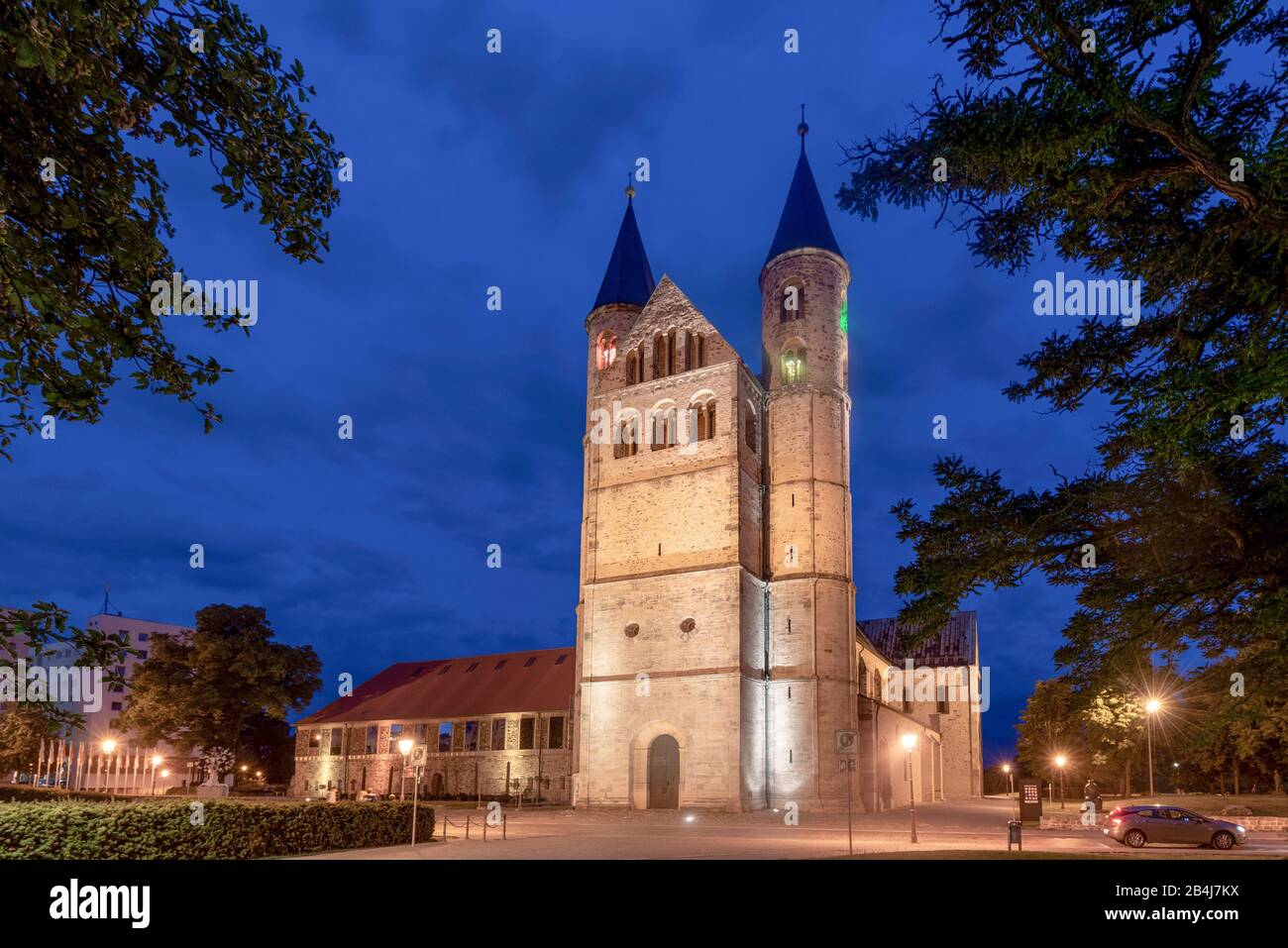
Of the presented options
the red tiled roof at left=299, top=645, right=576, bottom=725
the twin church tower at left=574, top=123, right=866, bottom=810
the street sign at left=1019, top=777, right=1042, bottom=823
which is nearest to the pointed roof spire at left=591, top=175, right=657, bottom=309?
the twin church tower at left=574, top=123, right=866, bottom=810

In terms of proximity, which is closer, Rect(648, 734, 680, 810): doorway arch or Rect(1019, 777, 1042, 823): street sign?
Rect(1019, 777, 1042, 823): street sign

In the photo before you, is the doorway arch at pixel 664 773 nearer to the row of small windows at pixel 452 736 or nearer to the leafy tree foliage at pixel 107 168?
the row of small windows at pixel 452 736

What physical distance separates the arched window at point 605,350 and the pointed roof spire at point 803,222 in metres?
8.87

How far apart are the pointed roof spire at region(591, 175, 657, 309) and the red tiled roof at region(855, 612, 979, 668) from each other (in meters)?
36.2

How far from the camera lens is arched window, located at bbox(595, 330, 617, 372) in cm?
4700

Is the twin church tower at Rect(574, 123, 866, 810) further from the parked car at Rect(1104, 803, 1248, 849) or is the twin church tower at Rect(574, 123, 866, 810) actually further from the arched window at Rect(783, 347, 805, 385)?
the parked car at Rect(1104, 803, 1248, 849)

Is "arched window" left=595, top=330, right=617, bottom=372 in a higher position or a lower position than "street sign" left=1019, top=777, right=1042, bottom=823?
higher

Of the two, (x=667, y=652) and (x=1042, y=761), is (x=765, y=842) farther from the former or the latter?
(x=1042, y=761)

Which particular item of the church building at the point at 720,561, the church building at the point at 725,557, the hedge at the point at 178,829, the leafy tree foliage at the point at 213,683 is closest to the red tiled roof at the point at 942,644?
the church building at the point at 720,561

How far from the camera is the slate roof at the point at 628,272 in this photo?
49.0 m

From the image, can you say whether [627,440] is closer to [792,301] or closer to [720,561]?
[720,561]

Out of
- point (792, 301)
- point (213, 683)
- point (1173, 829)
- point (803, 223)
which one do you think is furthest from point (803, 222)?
point (213, 683)

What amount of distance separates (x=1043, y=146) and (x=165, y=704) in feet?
168

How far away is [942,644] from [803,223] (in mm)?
43501
